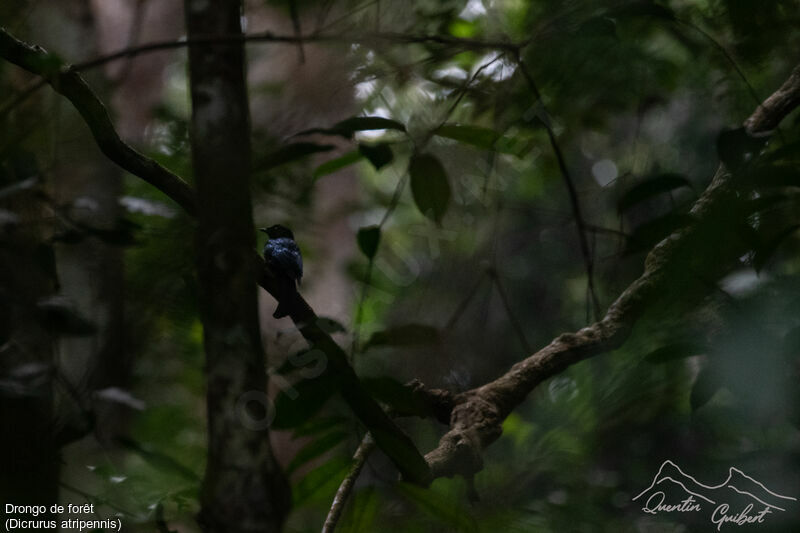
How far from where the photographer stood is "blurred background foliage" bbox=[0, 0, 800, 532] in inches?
41.0

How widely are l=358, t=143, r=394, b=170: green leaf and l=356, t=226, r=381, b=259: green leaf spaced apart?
11cm

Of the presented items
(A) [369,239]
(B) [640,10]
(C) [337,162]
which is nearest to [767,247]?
(B) [640,10]

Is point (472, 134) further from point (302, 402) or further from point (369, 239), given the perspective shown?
point (302, 402)

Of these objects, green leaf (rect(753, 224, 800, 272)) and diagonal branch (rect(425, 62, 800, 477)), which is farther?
diagonal branch (rect(425, 62, 800, 477))

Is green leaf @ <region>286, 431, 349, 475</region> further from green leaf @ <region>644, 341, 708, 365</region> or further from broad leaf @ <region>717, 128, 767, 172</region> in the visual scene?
broad leaf @ <region>717, 128, 767, 172</region>

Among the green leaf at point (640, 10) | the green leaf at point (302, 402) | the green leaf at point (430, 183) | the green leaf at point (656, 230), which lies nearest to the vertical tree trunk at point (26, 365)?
the green leaf at point (302, 402)

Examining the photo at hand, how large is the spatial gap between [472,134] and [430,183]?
5.1 inches

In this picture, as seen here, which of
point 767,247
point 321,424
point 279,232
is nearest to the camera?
point 767,247

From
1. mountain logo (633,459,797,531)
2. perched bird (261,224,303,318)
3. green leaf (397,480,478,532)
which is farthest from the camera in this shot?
perched bird (261,224,303,318)

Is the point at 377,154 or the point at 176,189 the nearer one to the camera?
the point at 176,189

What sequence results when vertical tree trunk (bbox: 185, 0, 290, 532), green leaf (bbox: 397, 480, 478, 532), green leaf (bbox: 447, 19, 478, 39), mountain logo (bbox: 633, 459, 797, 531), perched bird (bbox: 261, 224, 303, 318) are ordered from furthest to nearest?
green leaf (bbox: 447, 19, 478, 39) < perched bird (bbox: 261, 224, 303, 318) < mountain logo (bbox: 633, 459, 797, 531) < green leaf (bbox: 397, 480, 478, 532) < vertical tree trunk (bbox: 185, 0, 290, 532)

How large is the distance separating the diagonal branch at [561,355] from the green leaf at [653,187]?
56mm

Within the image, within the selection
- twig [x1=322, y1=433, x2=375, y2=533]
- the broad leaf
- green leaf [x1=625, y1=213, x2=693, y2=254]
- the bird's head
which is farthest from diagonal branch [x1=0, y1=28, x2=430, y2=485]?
the broad leaf

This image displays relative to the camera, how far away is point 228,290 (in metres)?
0.85
